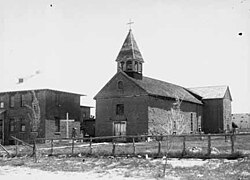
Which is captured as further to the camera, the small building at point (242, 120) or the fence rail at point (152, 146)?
the small building at point (242, 120)

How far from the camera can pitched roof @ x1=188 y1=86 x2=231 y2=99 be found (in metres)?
60.2

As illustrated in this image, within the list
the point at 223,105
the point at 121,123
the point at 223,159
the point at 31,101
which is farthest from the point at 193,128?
the point at 223,159

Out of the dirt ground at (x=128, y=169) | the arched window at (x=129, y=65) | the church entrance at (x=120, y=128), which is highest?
the arched window at (x=129, y=65)

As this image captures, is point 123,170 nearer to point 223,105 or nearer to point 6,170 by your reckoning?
point 6,170

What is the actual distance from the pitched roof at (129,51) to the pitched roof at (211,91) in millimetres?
17997

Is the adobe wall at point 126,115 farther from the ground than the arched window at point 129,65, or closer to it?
closer to it

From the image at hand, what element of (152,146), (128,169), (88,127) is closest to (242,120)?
(88,127)

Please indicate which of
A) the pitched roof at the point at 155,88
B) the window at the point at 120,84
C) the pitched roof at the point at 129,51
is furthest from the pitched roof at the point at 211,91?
the window at the point at 120,84

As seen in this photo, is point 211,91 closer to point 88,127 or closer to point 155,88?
point 155,88

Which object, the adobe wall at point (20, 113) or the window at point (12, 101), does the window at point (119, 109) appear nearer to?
the adobe wall at point (20, 113)

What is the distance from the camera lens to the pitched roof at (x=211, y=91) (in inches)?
2371

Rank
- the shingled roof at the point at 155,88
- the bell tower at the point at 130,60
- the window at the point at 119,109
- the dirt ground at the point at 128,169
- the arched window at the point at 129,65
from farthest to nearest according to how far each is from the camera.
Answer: the arched window at the point at 129,65 → the bell tower at the point at 130,60 → the window at the point at 119,109 → the shingled roof at the point at 155,88 → the dirt ground at the point at 128,169

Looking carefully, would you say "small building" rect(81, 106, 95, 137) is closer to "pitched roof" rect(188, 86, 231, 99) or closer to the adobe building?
the adobe building

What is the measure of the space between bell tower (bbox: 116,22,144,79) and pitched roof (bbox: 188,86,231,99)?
1779cm
